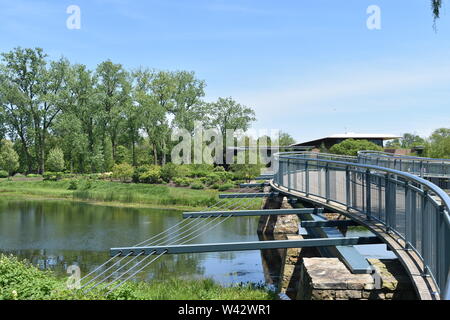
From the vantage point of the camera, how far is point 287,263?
1155cm

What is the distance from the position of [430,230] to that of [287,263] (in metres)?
6.54

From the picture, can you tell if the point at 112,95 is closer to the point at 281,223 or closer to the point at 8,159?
the point at 8,159

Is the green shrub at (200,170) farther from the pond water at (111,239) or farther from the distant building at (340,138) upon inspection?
the distant building at (340,138)

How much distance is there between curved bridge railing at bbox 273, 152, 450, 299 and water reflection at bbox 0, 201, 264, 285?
4236 mm

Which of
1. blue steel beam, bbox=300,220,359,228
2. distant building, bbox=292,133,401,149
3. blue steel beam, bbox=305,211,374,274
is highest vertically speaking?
distant building, bbox=292,133,401,149

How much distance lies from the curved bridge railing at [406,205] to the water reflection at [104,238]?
4236 mm

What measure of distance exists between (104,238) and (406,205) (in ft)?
50.5

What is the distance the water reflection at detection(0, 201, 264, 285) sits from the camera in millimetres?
14023

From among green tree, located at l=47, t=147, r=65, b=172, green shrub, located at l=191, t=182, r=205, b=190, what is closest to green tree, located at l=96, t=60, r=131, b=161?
green tree, located at l=47, t=147, r=65, b=172

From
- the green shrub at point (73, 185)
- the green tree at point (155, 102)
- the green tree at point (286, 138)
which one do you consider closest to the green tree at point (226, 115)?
the green tree at point (155, 102)

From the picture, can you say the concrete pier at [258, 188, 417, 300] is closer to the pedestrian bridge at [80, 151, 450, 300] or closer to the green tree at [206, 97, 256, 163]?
the pedestrian bridge at [80, 151, 450, 300]

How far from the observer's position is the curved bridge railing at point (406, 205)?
189 inches

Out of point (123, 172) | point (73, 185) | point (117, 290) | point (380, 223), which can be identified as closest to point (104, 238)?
point (117, 290)
